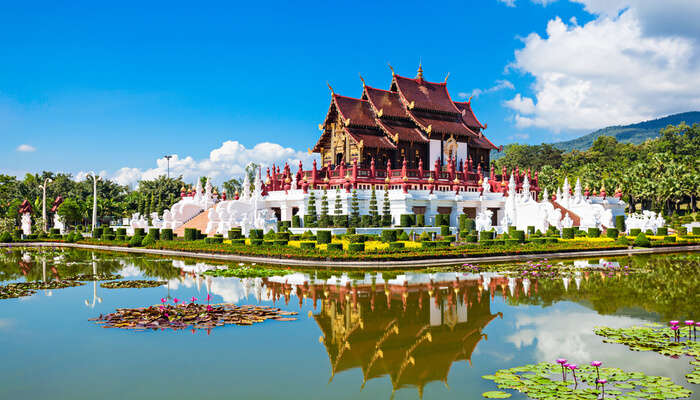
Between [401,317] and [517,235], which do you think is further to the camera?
[517,235]

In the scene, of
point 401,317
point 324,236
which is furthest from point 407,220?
point 401,317

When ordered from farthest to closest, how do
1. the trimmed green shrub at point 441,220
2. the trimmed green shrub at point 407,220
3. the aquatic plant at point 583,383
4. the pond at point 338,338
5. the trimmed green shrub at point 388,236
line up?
the trimmed green shrub at point 441,220 < the trimmed green shrub at point 407,220 < the trimmed green shrub at point 388,236 < the pond at point 338,338 < the aquatic plant at point 583,383

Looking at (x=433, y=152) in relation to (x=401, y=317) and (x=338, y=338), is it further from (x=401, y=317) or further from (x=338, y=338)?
(x=338, y=338)

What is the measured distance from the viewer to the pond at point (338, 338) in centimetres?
845

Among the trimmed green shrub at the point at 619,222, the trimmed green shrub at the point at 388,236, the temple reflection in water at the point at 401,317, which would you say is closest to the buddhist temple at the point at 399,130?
the trimmed green shrub at the point at 619,222

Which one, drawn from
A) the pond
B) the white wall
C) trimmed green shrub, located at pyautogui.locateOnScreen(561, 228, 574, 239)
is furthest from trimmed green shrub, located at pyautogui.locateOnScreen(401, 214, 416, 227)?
the pond

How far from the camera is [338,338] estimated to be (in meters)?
10.9

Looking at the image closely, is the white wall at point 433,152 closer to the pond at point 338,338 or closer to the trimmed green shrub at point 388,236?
the trimmed green shrub at point 388,236

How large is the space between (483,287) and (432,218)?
25.9m

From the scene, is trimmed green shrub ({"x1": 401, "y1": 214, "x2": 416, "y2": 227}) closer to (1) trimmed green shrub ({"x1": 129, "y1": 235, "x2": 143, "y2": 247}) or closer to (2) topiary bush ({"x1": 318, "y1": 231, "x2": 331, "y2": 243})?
(2) topiary bush ({"x1": 318, "y1": 231, "x2": 331, "y2": 243})

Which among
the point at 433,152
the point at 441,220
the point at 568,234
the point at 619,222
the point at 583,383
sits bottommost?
the point at 583,383

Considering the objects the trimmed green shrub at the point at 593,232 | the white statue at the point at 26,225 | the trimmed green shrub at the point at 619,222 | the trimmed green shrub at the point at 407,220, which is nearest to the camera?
the trimmed green shrub at the point at 593,232

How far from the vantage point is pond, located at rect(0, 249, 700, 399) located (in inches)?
333

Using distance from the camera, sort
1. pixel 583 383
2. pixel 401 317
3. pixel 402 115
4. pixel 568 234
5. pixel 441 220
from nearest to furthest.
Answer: pixel 583 383 → pixel 401 317 → pixel 568 234 → pixel 441 220 → pixel 402 115
